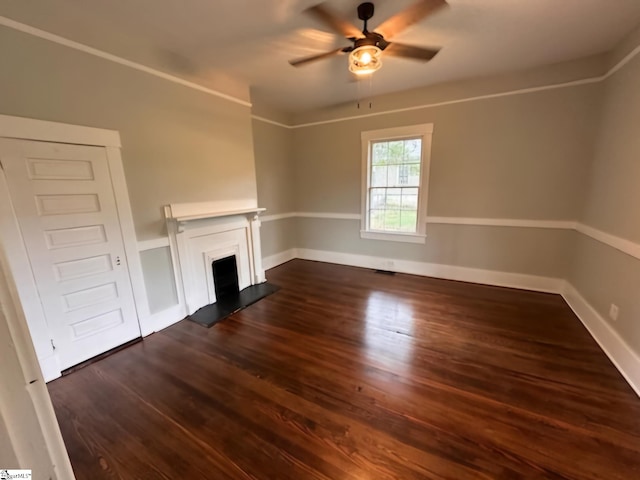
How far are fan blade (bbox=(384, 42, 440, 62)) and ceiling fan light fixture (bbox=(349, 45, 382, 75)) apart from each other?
0.58ft

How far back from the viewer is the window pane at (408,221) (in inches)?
167

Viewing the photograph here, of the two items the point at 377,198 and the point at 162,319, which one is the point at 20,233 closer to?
the point at 162,319

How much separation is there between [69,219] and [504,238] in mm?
4799

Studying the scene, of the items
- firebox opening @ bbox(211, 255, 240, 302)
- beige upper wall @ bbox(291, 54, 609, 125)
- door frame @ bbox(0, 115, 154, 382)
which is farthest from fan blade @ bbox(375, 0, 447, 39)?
firebox opening @ bbox(211, 255, 240, 302)

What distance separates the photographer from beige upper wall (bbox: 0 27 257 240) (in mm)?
1949

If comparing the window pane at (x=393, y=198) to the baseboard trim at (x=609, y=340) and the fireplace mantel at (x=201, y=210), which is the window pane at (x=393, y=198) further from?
the baseboard trim at (x=609, y=340)

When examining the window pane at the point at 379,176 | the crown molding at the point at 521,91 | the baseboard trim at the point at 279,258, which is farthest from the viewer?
the baseboard trim at the point at 279,258

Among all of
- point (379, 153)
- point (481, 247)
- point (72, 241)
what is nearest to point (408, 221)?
point (481, 247)

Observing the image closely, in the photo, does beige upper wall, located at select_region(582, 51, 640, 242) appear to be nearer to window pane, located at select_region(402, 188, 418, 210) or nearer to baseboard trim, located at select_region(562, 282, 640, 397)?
baseboard trim, located at select_region(562, 282, 640, 397)

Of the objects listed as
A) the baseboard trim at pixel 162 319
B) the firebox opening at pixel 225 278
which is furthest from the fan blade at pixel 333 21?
the baseboard trim at pixel 162 319

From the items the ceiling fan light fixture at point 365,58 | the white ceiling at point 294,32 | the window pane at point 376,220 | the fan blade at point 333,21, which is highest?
the white ceiling at point 294,32

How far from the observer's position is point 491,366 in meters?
2.20

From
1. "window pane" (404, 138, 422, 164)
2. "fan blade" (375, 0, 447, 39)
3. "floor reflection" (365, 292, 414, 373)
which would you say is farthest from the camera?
"window pane" (404, 138, 422, 164)

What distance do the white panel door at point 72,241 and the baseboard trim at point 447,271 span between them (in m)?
3.26
